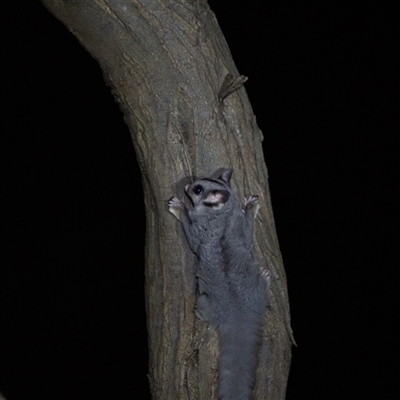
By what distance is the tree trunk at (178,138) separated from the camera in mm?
2871

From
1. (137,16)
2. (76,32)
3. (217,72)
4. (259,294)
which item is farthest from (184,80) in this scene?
(259,294)

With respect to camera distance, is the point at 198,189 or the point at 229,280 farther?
the point at 229,280

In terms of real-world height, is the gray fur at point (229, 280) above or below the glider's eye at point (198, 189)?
below

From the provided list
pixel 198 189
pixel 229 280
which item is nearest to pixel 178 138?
pixel 198 189

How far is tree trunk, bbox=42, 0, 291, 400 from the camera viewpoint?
2871mm

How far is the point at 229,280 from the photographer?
2992 mm

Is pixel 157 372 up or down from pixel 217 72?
down

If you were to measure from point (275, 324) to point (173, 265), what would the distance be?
23.7 inches

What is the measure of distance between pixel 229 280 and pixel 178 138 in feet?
2.43

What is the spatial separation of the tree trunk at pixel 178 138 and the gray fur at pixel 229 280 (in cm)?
5

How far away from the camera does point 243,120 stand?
2.99 meters

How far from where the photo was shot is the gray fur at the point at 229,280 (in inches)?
116

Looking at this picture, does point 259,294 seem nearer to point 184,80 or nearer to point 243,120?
point 243,120

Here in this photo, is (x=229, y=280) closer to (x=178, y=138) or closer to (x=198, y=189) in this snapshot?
(x=198, y=189)
